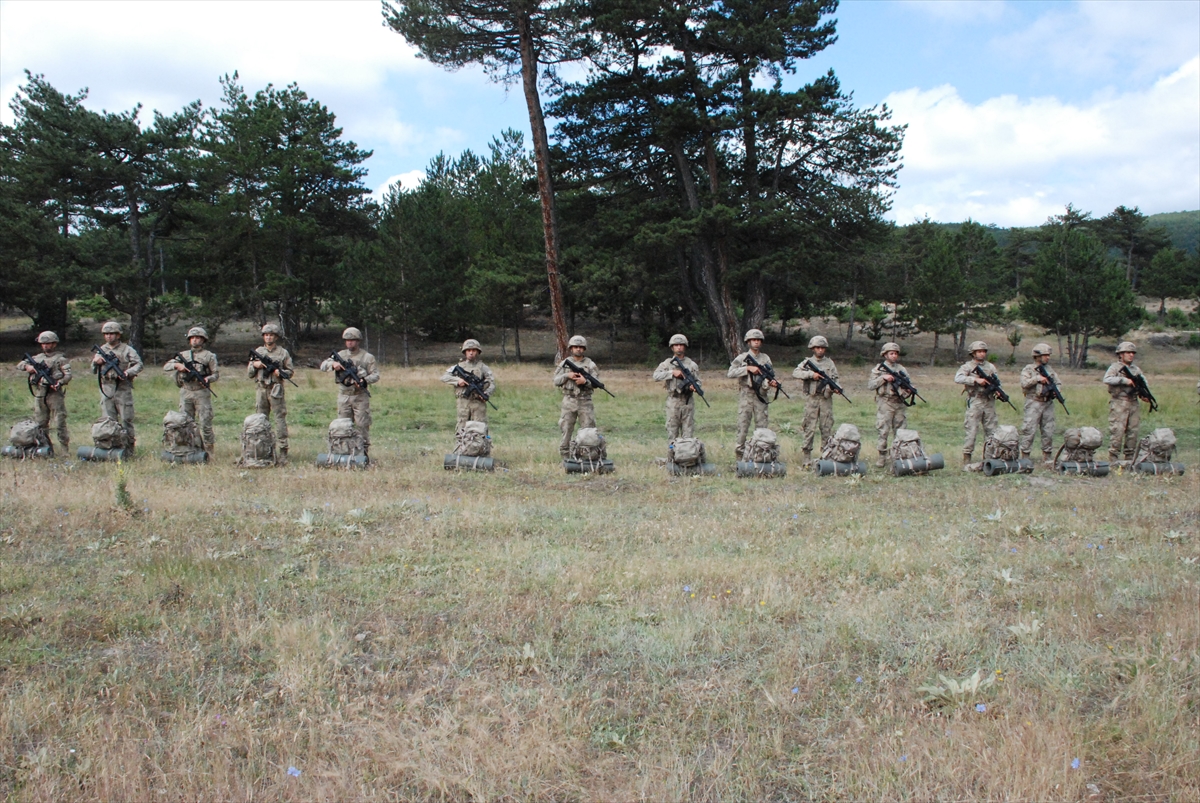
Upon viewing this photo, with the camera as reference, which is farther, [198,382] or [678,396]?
[678,396]

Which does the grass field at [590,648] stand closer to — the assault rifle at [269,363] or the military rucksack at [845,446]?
the military rucksack at [845,446]

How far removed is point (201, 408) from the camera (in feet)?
45.2

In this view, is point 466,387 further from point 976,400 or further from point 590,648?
point 590,648

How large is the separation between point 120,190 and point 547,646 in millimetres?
37967

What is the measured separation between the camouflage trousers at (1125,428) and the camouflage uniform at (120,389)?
1634 centimetres

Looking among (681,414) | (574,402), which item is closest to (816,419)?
(681,414)

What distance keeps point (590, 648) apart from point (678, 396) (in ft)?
28.0

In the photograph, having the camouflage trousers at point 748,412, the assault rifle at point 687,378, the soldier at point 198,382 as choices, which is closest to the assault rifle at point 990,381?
the camouflage trousers at point 748,412

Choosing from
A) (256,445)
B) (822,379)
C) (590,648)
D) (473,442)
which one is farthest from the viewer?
(822,379)

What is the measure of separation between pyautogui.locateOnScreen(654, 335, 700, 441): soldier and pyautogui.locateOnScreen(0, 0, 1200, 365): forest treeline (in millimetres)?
14391

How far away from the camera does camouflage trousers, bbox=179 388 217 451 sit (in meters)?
13.7

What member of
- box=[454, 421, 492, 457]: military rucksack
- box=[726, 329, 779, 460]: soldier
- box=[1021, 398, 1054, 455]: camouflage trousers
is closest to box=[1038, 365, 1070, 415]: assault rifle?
box=[1021, 398, 1054, 455]: camouflage trousers

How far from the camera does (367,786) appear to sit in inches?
158

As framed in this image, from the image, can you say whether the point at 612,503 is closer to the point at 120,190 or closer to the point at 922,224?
Result: the point at 120,190
